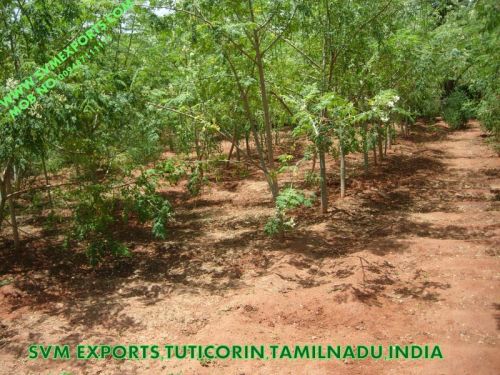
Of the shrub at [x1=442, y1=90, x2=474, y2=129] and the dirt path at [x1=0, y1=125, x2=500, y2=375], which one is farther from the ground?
the shrub at [x1=442, y1=90, x2=474, y2=129]

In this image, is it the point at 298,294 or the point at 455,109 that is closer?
the point at 298,294

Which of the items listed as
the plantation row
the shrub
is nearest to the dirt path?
the plantation row

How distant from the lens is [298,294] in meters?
6.17

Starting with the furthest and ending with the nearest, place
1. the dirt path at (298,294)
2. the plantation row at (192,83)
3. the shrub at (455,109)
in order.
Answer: the shrub at (455,109) → the plantation row at (192,83) → the dirt path at (298,294)

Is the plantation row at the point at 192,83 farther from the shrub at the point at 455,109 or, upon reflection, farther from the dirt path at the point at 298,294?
the shrub at the point at 455,109

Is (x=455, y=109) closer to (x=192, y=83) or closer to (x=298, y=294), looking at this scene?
(x=192, y=83)

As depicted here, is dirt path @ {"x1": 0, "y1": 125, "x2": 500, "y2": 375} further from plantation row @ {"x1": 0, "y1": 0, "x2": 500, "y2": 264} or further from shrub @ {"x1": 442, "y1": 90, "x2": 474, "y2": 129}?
shrub @ {"x1": 442, "y1": 90, "x2": 474, "y2": 129}

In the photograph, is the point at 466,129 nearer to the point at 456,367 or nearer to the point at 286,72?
the point at 286,72

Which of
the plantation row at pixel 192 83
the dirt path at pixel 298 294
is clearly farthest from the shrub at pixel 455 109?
the dirt path at pixel 298 294

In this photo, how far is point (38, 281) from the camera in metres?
7.33

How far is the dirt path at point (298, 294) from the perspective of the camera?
4832mm

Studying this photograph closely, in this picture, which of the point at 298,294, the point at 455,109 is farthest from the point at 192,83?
the point at 455,109

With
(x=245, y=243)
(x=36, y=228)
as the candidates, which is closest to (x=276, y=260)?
(x=245, y=243)

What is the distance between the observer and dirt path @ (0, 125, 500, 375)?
483 centimetres
